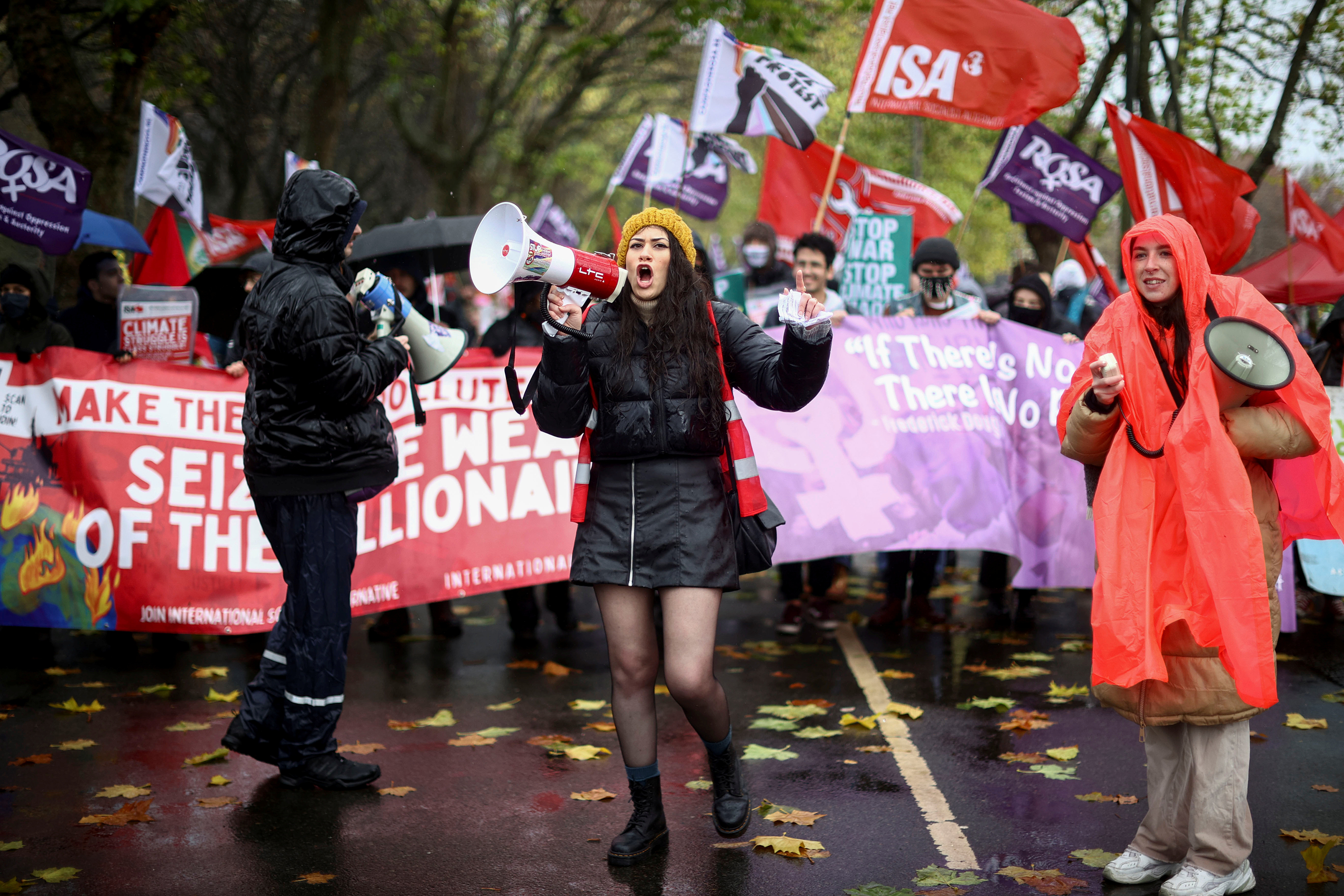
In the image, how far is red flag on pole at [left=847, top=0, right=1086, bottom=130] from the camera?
800 centimetres

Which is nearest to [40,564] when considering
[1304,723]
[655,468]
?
[655,468]

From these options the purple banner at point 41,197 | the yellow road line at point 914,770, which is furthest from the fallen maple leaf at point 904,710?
the purple banner at point 41,197

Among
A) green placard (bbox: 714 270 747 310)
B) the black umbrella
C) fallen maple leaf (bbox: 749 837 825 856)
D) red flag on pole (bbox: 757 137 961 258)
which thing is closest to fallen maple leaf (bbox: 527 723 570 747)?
fallen maple leaf (bbox: 749 837 825 856)

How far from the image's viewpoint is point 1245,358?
3.47 m

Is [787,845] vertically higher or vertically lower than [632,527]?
lower

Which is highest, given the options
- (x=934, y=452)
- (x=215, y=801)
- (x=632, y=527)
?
(x=934, y=452)

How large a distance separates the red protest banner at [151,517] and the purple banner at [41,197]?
1.28 metres

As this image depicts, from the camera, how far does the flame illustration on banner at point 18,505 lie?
631 cm

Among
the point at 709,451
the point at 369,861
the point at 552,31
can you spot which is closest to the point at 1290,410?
the point at 709,451

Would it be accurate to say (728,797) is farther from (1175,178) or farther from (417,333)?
(1175,178)

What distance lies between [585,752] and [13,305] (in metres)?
Answer: 4.81

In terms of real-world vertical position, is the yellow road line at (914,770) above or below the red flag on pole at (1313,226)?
below

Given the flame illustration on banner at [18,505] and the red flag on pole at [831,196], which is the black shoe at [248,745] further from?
the red flag on pole at [831,196]

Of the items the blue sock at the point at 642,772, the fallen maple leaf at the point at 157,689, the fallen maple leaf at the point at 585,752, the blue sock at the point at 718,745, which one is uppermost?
the blue sock at the point at 718,745
